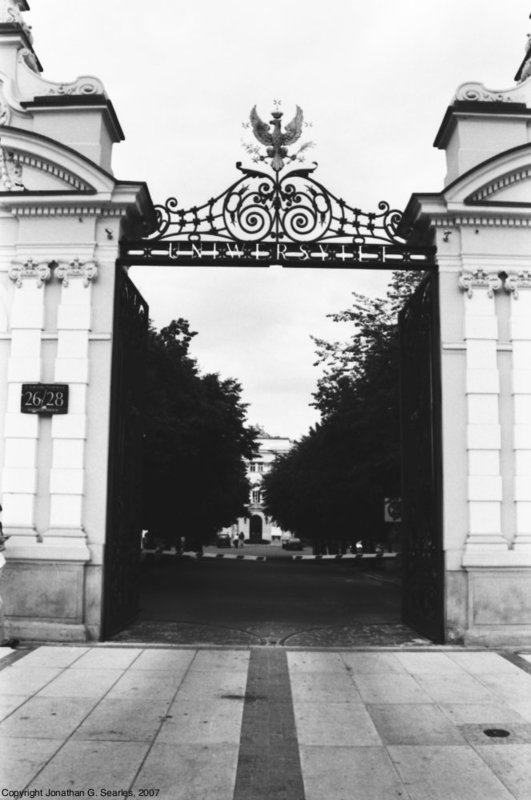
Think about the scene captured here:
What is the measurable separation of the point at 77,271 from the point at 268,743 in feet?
22.9

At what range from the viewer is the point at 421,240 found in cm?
1145

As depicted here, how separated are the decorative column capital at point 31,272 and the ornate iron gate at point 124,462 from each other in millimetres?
984

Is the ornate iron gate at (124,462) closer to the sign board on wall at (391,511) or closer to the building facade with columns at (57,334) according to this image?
the building facade with columns at (57,334)

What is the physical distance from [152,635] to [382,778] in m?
5.91

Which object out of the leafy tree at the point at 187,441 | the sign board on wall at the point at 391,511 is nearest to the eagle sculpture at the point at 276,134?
the leafy tree at the point at 187,441

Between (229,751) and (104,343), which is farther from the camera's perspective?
(104,343)

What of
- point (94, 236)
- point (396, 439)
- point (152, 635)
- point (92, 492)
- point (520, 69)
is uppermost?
point (520, 69)

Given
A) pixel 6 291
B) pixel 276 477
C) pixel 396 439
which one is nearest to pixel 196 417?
pixel 396 439

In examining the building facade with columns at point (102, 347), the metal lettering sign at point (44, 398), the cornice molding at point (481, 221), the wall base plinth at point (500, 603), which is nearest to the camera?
the wall base plinth at point (500, 603)

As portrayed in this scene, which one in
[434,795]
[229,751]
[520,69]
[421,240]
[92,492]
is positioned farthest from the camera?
[520,69]

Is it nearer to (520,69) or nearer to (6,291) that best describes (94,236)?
(6,291)

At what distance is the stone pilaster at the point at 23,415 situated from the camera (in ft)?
33.8

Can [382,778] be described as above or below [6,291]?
below

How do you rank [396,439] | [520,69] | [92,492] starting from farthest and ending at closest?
[396,439]
[520,69]
[92,492]
